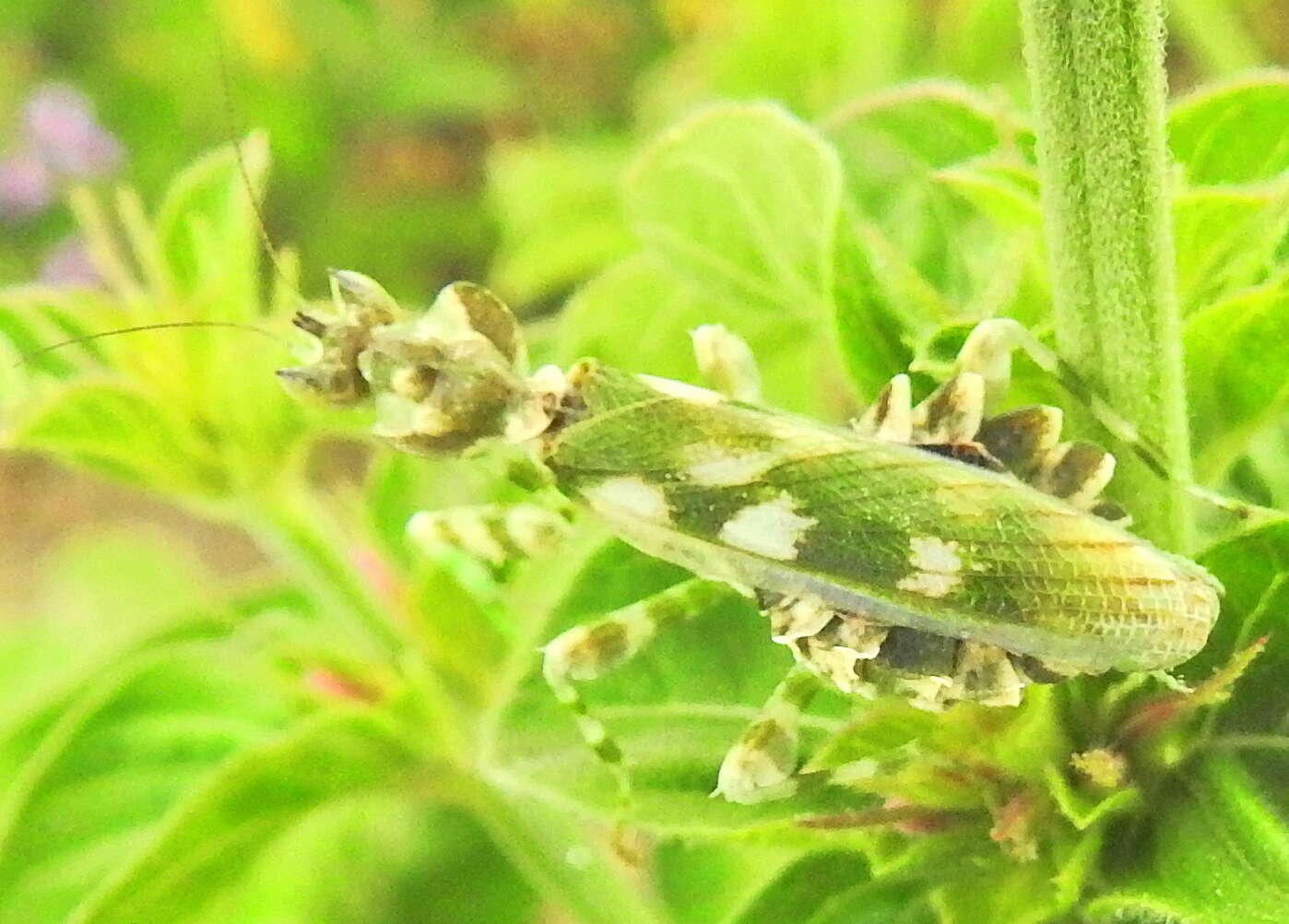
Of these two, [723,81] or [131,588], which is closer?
[723,81]

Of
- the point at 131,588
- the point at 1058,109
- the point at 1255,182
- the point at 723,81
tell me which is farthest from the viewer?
the point at 131,588

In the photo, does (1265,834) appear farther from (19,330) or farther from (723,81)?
(723,81)

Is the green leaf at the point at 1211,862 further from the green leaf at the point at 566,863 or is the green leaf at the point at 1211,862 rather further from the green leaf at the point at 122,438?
the green leaf at the point at 122,438

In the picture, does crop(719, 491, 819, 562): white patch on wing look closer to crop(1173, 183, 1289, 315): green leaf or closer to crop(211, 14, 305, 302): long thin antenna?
crop(1173, 183, 1289, 315): green leaf

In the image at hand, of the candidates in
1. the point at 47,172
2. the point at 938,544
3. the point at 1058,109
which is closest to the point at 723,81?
the point at 47,172

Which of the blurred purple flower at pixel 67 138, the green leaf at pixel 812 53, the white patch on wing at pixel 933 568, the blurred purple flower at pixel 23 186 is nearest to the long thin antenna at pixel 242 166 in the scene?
the white patch on wing at pixel 933 568

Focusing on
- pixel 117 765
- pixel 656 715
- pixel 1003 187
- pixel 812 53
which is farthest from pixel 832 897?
pixel 812 53
